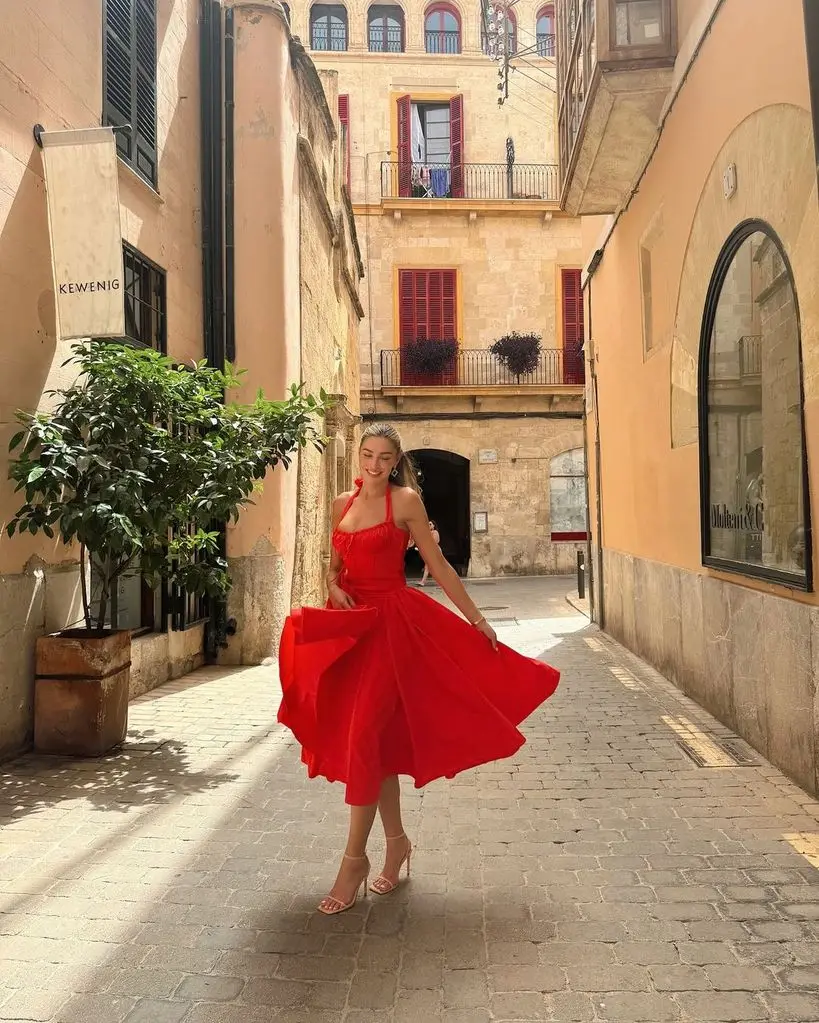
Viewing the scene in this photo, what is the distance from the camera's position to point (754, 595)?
16.4 ft

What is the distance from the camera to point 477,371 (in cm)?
2189

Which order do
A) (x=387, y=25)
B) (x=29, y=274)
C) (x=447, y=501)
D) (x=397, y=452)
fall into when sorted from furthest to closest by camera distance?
(x=447, y=501) < (x=387, y=25) < (x=29, y=274) < (x=397, y=452)

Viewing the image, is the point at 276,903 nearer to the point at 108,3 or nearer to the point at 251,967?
the point at 251,967

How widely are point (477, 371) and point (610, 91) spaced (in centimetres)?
1498

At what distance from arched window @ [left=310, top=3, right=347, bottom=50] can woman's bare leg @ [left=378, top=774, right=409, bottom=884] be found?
24581mm

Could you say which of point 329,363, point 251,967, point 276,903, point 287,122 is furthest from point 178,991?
point 329,363

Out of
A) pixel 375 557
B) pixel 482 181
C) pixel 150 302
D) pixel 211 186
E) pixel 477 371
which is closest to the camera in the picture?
pixel 375 557

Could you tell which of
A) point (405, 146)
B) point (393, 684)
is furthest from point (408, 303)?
point (393, 684)

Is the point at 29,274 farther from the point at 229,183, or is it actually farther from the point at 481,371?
the point at 481,371

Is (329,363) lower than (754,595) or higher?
higher

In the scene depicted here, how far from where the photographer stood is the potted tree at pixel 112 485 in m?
4.66

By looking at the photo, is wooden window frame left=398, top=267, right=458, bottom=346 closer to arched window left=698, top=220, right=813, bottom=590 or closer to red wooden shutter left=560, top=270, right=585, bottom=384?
red wooden shutter left=560, top=270, right=585, bottom=384

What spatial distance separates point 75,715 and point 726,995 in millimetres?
3915

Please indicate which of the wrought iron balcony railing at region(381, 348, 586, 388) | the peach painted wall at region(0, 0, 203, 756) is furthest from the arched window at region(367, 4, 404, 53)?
the peach painted wall at region(0, 0, 203, 756)
